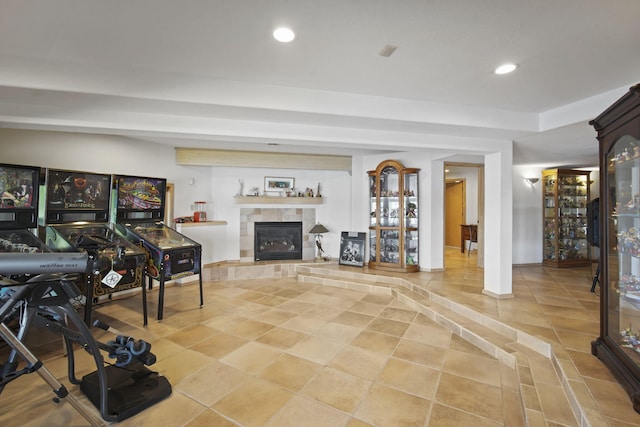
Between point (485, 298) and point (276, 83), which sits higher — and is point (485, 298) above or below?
below

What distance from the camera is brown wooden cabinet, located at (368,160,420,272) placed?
526cm

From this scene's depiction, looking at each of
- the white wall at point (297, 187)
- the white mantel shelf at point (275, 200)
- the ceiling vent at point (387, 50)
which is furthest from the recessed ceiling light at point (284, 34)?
the white wall at point (297, 187)

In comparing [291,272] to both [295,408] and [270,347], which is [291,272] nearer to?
[270,347]

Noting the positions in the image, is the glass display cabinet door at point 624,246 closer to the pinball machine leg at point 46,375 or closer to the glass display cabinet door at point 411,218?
the glass display cabinet door at point 411,218

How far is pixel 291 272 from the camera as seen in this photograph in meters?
5.64

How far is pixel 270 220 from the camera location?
6051mm

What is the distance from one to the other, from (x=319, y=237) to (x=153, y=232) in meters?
3.28

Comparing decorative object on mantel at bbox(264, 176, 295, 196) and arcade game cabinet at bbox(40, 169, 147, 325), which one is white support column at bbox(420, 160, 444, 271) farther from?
arcade game cabinet at bbox(40, 169, 147, 325)

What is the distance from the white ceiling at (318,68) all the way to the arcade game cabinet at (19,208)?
462mm

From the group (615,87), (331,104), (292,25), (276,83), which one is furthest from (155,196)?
(615,87)

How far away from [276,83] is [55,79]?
65.7 inches

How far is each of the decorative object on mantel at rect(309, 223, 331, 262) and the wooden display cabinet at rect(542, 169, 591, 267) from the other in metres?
4.65

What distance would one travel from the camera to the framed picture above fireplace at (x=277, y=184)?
5.99m

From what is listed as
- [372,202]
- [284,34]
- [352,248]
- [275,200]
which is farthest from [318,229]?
[284,34]
